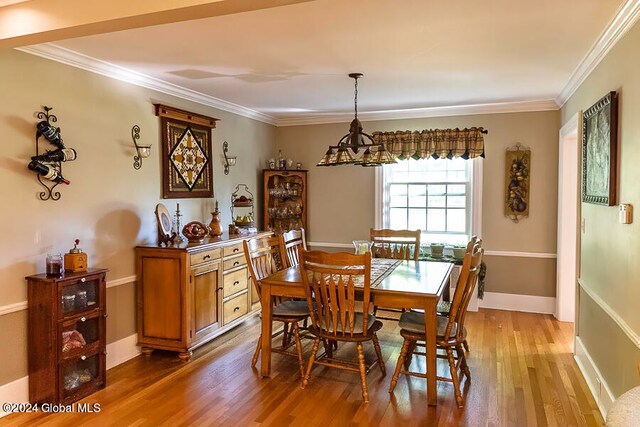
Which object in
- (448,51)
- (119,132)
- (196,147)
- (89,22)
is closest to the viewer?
(89,22)

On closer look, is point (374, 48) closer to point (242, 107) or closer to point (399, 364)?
point (399, 364)

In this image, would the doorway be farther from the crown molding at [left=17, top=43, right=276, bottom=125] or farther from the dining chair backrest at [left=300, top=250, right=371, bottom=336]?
the crown molding at [left=17, top=43, right=276, bottom=125]

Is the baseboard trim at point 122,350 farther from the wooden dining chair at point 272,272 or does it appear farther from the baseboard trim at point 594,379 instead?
the baseboard trim at point 594,379

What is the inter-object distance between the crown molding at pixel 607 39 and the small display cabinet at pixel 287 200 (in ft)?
10.9

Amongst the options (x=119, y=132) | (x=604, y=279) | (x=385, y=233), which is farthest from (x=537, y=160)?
(x=119, y=132)

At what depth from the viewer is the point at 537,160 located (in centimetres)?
516

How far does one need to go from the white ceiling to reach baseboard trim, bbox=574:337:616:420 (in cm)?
225

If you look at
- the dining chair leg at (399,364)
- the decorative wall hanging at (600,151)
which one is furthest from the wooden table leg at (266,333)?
the decorative wall hanging at (600,151)

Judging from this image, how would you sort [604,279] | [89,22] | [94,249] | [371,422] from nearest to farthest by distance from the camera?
[89,22]
[371,422]
[604,279]
[94,249]

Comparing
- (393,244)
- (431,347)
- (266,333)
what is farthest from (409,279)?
(393,244)

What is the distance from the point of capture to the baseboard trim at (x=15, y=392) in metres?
2.88

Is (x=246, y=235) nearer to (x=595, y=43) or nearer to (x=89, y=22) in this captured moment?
(x=89, y=22)

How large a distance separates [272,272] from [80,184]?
5.50ft

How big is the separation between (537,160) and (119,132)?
14.4 ft
